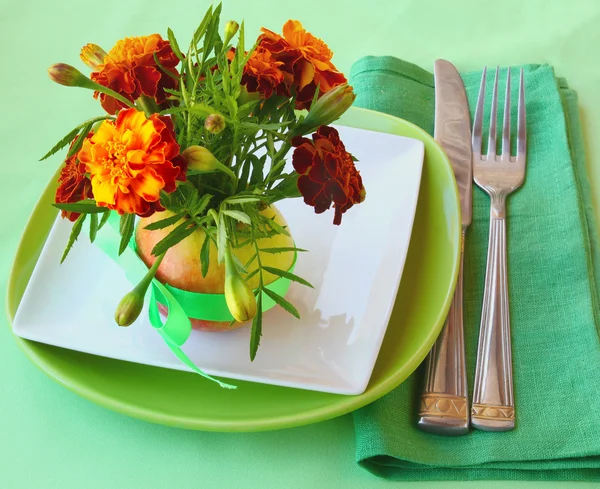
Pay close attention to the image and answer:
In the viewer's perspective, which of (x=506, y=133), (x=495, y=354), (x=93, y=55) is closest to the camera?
(x=93, y=55)

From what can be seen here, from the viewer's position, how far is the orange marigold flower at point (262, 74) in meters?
0.43

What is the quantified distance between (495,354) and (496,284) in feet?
0.26

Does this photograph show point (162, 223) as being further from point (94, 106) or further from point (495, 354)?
point (94, 106)

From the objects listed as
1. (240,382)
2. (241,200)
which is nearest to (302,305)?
(240,382)

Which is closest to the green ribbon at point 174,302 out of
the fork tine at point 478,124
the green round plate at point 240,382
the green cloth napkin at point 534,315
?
the green round plate at point 240,382

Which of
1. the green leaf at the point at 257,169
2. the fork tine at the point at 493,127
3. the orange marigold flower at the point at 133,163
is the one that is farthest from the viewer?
the fork tine at the point at 493,127

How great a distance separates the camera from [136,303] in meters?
0.42

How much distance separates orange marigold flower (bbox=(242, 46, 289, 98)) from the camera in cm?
43

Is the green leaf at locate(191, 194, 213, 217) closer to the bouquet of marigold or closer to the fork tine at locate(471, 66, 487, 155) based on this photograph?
the bouquet of marigold

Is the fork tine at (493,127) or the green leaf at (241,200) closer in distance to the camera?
the green leaf at (241,200)

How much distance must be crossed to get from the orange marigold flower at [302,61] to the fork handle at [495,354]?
0.89ft

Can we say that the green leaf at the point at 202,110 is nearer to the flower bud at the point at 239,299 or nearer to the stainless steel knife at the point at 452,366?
the flower bud at the point at 239,299

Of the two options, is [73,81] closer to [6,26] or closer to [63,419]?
[63,419]

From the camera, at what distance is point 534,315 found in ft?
2.07
